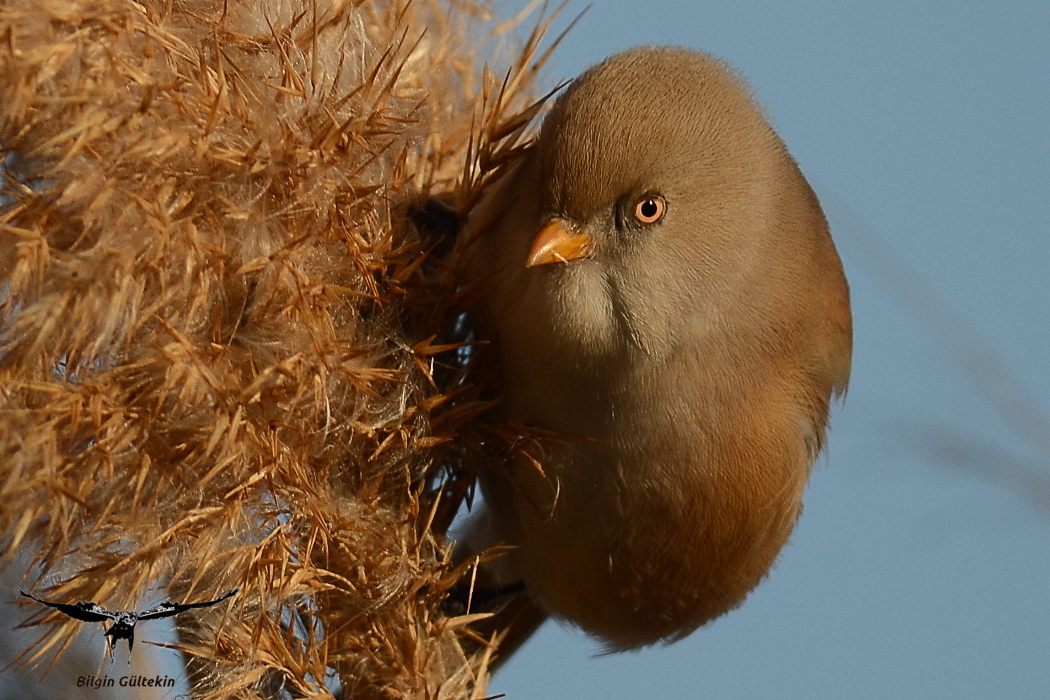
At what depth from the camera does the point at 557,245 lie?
2318mm

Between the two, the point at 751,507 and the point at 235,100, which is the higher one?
the point at 235,100

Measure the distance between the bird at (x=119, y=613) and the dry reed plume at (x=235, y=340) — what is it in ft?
0.06

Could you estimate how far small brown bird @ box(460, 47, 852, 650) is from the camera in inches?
90.9

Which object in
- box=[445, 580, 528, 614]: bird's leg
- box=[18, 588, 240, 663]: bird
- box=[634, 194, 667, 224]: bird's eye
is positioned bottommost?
box=[445, 580, 528, 614]: bird's leg

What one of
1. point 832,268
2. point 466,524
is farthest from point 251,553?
point 832,268

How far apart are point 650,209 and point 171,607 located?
1.14m

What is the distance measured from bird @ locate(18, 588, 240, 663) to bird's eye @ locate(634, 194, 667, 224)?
40.9 inches

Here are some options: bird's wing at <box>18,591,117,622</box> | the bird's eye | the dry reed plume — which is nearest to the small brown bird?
the bird's eye

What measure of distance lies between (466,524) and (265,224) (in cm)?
92

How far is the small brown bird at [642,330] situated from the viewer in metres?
2.31

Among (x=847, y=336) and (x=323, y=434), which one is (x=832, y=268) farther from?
(x=323, y=434)

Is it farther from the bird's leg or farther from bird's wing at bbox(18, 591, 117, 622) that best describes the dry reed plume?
the bird's leg

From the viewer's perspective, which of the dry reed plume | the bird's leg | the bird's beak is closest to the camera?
the dry reed plume

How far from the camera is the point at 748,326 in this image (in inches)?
94.7
